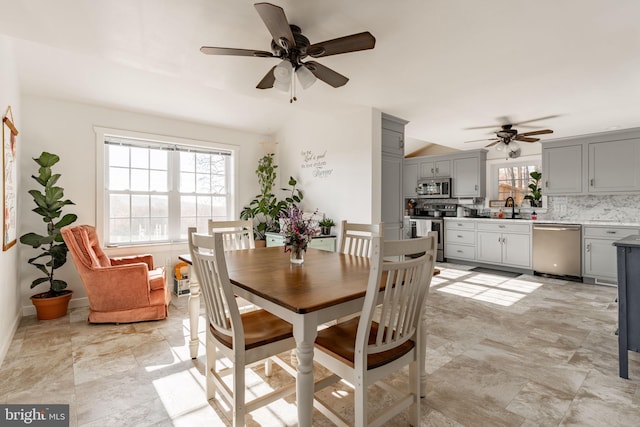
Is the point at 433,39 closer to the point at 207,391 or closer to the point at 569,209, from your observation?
the point at 207,391

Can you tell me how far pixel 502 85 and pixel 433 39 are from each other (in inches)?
50.9

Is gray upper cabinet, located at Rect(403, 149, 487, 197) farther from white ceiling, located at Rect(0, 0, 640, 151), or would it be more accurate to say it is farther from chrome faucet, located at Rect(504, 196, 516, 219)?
white ceiling, located at Rect(0, 0, 640, 151)

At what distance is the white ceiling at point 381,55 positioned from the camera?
193 centimetres

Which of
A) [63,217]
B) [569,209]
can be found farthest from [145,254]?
[569,209]

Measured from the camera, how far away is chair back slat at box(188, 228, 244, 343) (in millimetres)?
1464

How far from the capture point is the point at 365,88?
3.19 metres

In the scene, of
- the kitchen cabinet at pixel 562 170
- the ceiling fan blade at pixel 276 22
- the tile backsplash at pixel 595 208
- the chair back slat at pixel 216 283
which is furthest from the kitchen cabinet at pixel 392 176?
the tile backsplash at pixel 595 208

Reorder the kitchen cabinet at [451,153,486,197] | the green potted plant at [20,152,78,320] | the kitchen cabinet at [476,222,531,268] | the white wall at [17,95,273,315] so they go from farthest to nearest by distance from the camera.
Result: the kitchen cabinet at [451,153,486,197], the kitchen cabinet at [476,222,531,268], the white wall at [17,95,273,315], the green potted plant at [20,152,78,320]

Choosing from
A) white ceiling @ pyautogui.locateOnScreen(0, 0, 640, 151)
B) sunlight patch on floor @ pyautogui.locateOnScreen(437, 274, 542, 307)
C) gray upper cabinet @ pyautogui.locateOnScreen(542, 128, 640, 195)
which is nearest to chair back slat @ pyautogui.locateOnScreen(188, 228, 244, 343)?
white ceiling @ pyautogui.locateOnScreen(0, 0, 640, 151)

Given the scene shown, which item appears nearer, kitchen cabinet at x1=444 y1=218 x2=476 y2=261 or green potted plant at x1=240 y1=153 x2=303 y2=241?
green potted plant at x1=240 y1=153 x2=303 y2=241

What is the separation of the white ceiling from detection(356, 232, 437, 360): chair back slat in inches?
59.2

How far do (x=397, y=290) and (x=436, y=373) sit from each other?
4.13 feet

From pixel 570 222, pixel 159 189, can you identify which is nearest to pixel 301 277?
pixel 159 189
